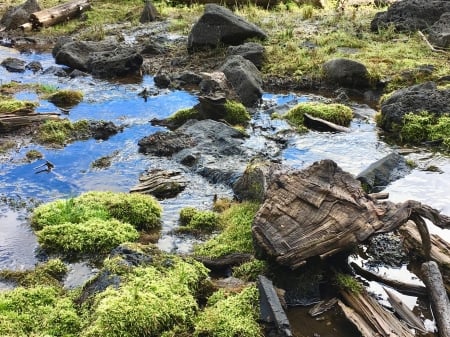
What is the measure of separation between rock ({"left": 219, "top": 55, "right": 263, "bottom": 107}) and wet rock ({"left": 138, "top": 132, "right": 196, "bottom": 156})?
286 cm

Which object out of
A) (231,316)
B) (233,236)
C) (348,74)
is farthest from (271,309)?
(348,74)

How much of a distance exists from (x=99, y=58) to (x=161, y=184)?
30.9ft

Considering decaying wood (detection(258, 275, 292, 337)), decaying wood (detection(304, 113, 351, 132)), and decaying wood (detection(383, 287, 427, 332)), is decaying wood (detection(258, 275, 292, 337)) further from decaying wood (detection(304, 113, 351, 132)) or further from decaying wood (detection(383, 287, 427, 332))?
decaying wood (detection(304, 113, 351, 132))

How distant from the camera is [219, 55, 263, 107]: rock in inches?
551

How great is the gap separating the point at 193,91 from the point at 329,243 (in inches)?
398

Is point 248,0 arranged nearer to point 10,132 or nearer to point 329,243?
point 10,132

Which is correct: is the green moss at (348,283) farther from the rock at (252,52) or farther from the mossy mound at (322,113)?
the rock at (252,52)

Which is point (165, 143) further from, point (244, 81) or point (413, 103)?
point (413, 103)

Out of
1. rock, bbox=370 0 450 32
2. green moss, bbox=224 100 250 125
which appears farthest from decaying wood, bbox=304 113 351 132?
rock, bbox=370 0 450 32

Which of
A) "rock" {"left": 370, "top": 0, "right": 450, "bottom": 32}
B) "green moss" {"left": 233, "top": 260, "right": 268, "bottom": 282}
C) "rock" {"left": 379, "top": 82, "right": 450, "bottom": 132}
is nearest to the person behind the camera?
"green moss" {"left": 233, "top": 260, "right": 268, "bottom": 282}

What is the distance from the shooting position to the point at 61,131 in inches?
479

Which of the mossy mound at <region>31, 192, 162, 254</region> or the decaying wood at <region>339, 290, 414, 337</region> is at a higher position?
the decaying wood at <region>339, 290, 414, 337</region>

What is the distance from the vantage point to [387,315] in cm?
578

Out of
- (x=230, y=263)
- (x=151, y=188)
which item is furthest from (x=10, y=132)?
(x=230, y=263)
